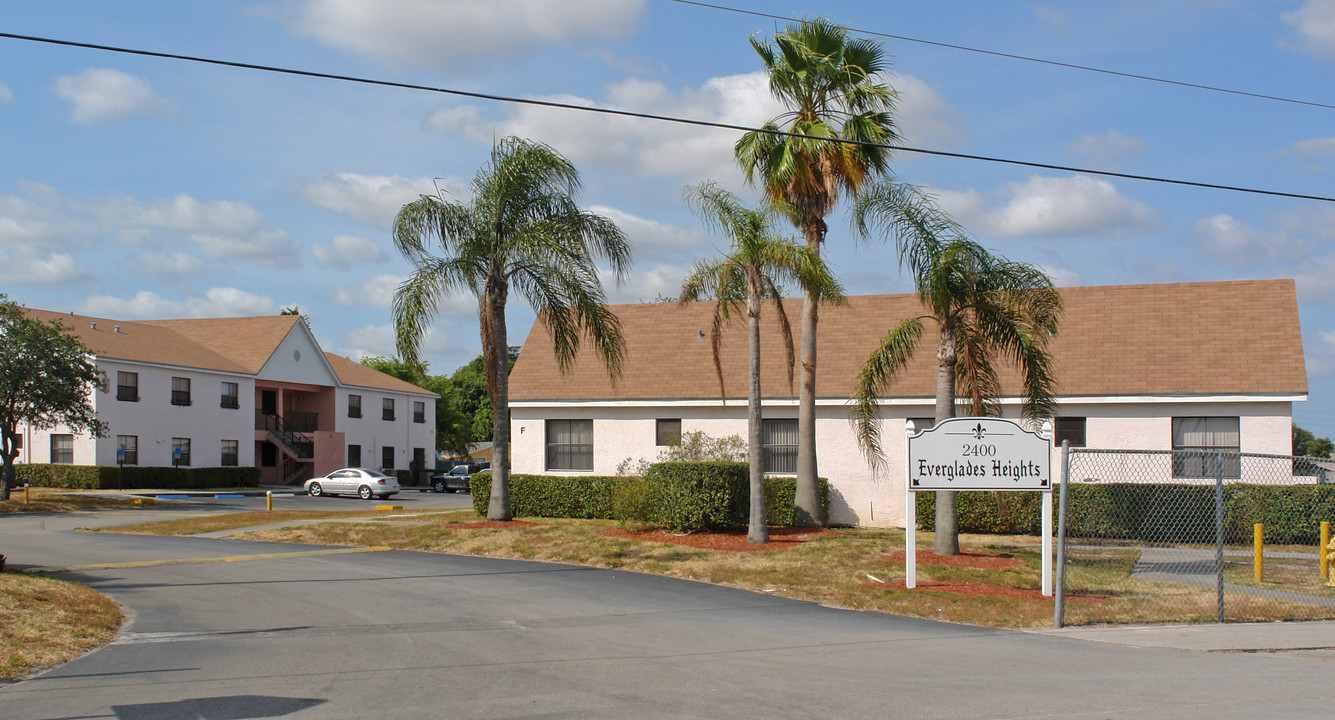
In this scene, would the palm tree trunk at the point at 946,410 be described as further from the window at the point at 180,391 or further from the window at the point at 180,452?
the window at the point at 180,391

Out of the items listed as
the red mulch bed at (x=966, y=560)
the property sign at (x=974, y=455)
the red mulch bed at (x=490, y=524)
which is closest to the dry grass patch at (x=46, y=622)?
the red mulch bed at (x=490, y=524)

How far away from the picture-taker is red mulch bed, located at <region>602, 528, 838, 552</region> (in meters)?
18.1

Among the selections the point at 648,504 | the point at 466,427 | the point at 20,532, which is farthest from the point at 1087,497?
the point at 466,427

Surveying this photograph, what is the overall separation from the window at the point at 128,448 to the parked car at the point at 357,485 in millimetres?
7641

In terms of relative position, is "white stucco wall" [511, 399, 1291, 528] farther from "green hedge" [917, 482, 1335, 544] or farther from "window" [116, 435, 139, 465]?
"window" [116, 435, 139, 465]

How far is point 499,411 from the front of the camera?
21.6m

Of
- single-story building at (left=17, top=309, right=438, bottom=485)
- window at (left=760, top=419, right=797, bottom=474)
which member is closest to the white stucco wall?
window at (left=760, top=419, right=797, bottom=474)

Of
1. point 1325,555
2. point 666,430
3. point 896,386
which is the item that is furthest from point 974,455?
point 666,430

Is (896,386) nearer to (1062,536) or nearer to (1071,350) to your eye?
(1071,350)

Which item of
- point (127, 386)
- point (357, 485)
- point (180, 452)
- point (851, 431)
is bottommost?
point (357, 485)

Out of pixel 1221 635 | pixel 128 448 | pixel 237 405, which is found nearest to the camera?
pixel 1221 635

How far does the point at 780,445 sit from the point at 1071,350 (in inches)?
290

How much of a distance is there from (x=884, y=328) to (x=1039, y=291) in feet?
31.3

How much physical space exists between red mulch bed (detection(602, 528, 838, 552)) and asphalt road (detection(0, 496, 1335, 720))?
372 centimetres
